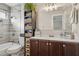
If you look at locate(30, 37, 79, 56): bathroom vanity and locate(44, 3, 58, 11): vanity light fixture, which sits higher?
locate(44, 3, 58, 11): vanity light fixture

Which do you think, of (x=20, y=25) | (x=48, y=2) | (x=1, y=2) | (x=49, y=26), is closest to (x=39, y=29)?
(x=49, y=26)

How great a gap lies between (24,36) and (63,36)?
1.52ft

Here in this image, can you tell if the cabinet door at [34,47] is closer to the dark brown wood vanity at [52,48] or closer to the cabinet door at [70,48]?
the dark brown wood vanity at [52,48]

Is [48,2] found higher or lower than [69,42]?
higher

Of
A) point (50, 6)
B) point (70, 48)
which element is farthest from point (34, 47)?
point (50, 6)

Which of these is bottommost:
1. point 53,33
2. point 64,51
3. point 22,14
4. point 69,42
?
point 64,51

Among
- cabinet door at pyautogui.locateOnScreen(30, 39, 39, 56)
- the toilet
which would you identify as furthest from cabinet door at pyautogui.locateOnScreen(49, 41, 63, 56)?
the toilet

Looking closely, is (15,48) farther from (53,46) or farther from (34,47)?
(53,46)

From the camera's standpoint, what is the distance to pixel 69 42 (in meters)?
1.46

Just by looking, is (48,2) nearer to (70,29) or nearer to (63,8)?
(63,8)

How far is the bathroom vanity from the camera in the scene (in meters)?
1.47

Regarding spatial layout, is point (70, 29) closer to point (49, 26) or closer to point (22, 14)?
point (49, 26)

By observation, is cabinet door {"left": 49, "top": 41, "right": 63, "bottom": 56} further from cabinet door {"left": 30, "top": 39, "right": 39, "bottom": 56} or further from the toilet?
the toilet

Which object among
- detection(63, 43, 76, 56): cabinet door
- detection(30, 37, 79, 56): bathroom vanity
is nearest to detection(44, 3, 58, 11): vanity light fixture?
detection(30, 37, 79, 56): bathroom vanity
